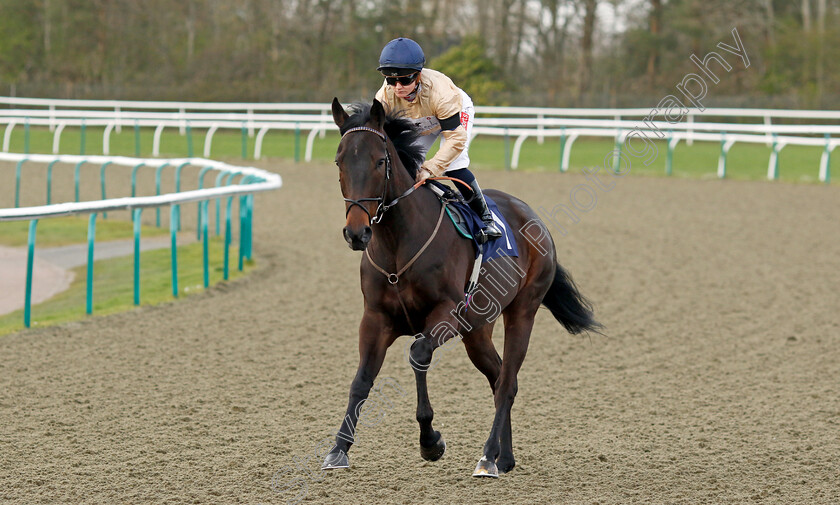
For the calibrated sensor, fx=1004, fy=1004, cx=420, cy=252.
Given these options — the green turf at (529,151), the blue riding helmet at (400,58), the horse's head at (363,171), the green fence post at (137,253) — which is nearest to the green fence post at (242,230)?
the green fence post at (137,253)

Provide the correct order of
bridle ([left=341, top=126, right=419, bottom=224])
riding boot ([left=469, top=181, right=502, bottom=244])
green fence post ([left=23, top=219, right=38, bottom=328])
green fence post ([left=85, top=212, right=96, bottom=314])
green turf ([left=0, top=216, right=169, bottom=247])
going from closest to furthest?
1. bridle ([left=341, top=126, right=419, bottom=224])
2. riding boot ([left=469, top=181, right=502, bottom=244])
3. green fence post ([left=23, top=219, right=38, bottom=328])
4. green fence post ([left=85, top=212, right=96, bottom=314])
5. green turf ([left=0, top=216, right=169, bottom=247])

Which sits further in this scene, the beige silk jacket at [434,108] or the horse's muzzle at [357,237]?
the beige silk jacket at [434,108]

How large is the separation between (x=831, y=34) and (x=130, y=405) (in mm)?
34935

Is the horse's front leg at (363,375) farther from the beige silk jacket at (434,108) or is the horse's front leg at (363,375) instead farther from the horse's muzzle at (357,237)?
the beige silk jacket at (434,108)

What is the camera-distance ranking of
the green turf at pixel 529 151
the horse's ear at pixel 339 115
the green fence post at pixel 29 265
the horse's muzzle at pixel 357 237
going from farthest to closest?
1. the green turf at pixel 529 151
2. the green fence post at pixel 29 265
3. the horse's ear at pixel 339 115
4. the horse's muzzle at pixel 357 237

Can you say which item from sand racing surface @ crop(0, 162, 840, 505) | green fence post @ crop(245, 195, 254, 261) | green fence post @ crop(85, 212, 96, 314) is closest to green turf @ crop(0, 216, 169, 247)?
green fence post @ crop(245, 195, 254, 261)

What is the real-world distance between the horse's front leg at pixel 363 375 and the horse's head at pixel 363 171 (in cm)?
50

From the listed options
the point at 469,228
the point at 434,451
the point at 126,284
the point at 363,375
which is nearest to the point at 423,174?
the point at 469,228

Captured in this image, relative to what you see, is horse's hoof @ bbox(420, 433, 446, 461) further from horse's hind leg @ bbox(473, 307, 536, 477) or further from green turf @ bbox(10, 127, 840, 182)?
green turf @ bbox(10, 127, 840, 182)

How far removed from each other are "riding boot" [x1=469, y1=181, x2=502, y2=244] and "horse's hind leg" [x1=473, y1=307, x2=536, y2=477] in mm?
467

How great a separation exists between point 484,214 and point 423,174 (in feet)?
A: 1.77

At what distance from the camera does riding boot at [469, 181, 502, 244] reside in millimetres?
5016

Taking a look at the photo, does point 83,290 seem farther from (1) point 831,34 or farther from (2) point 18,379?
(1) point 831,34

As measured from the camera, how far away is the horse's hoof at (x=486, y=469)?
4598mm
